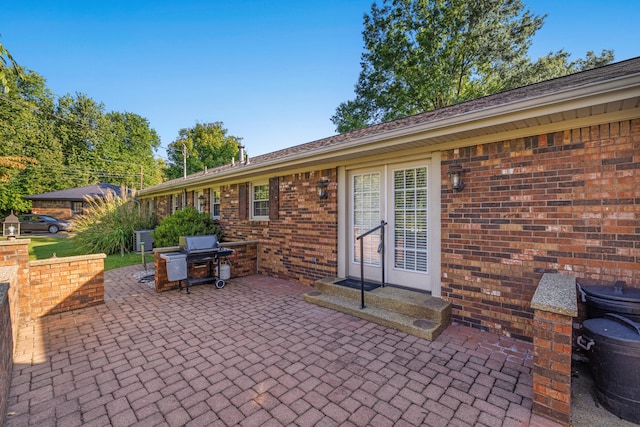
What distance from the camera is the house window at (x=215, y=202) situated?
918 centimetres

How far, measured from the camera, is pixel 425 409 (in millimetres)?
2232

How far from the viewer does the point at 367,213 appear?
5.16 metres

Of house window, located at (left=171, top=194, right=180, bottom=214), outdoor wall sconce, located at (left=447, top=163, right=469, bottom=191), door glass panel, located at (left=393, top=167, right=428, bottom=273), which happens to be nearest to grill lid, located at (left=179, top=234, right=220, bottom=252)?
door glass panel, located at (left=393, top=167, right=428, bottom=273)

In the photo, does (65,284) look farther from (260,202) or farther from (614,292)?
(614,292)

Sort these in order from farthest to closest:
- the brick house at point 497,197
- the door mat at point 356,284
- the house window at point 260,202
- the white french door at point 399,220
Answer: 1. the house window at point 260,202
2. the door mat at point 356,284
3. the white french door at point 399,220
4. the brick house at point 497,197

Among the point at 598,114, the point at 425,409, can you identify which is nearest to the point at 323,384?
the point at 425,409

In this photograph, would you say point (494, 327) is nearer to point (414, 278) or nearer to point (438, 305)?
point (438, 305)

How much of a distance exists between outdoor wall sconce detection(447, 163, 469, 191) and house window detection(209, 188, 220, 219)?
7337 millimetres

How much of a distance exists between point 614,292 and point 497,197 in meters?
1.45

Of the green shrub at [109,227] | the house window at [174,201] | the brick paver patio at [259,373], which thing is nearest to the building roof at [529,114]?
the brick paver patio at [259,373]

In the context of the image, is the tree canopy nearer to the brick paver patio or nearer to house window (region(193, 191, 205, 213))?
house window (region(193, 191, 205, 213))

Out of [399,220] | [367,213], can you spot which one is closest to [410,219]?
[399,220]

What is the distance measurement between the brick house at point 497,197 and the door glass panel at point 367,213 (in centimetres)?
2

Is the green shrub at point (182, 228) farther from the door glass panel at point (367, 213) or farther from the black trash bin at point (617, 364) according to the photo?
the black trash bin at point (617, 364)
